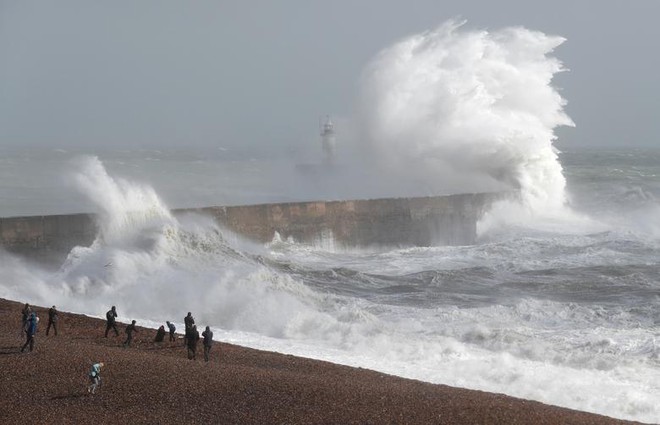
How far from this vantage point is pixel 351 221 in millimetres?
24828

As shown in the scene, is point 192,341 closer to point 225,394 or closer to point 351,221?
point 225,394

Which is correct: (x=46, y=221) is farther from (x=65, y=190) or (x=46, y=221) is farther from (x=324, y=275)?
(x=65, y=190)

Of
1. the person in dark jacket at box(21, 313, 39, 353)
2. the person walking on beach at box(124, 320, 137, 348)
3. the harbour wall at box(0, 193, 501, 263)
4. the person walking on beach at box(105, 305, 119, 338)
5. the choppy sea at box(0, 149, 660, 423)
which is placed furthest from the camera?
the harbour wall at box(0, 193, 501, 263)

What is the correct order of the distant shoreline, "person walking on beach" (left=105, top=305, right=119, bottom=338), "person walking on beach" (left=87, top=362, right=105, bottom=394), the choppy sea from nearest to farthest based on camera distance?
the distant shoreline, "person walking on beach" (left=87, top=362, right=105, bottom=394), the choppy sea, "person walking on beach" (left=105, top=305, right=119, bottom=338)

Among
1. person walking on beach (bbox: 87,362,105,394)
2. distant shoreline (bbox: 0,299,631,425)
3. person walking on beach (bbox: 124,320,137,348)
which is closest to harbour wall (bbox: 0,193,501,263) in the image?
person walking on beach (bbox: 124,320,137,348)

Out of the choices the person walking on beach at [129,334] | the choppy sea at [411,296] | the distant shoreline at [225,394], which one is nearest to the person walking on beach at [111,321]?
the person walking on beach at [129,334]

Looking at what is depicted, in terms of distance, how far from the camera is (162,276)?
17875 mm

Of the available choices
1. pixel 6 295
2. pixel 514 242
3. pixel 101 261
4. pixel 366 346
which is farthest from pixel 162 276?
pixel 514 242

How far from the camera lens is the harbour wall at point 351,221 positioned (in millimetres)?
20317

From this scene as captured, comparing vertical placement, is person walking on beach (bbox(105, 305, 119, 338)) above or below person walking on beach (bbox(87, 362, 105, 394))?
above

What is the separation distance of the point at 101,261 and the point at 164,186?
29085 mm

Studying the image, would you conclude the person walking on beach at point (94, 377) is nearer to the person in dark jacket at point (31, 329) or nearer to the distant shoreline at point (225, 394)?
the distant shoreline at point (225, 394)

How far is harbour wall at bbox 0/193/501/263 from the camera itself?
20.3m

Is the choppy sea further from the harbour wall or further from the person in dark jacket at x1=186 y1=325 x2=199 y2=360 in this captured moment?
the person in dark jacket at x1=186 y1=325 x2=199 y2=360
